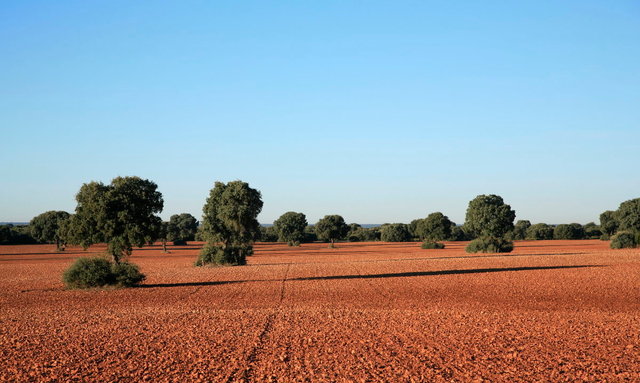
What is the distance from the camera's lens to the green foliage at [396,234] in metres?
146

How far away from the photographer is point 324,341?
17.9 meters

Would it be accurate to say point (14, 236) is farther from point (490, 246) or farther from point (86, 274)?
point (86, 274)

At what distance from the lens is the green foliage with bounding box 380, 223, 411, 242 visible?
146375mm

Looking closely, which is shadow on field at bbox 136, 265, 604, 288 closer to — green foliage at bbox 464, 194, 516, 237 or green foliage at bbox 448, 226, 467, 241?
green foliage at bbox 464, 194, 516, 237

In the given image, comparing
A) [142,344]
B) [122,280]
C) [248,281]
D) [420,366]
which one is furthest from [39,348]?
[248,281]

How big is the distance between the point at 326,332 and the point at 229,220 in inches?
1330

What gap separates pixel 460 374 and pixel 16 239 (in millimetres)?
142962

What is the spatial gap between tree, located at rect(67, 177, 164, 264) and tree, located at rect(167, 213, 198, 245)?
92.9 metres

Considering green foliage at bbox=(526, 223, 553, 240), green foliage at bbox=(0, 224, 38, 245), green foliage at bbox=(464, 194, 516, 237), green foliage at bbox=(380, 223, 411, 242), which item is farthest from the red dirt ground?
green foliage at bbox=(526, 223, 553, 240)

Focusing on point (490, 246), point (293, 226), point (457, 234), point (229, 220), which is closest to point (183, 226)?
point (293, 226)

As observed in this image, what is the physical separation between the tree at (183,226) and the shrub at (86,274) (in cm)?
9942

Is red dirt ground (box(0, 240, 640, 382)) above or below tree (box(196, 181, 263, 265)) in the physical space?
below

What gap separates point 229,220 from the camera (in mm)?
51938

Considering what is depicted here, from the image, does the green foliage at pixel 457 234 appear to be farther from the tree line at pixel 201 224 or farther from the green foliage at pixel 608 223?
the tree line at pixel 201 224
